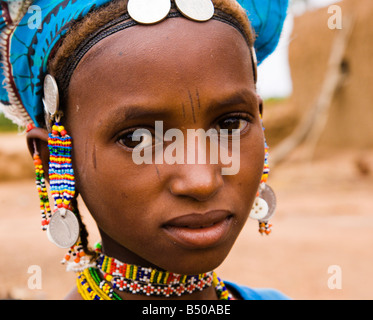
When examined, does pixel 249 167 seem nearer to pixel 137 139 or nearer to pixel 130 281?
pixel 137 139

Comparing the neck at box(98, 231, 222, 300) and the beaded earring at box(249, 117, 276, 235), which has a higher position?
the beaded earring at box(249, 117, 276, 235)

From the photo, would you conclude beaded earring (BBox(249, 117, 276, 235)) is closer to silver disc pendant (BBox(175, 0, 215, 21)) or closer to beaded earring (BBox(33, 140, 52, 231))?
silver disc pendant (BBox(175, 0, 215, 21))

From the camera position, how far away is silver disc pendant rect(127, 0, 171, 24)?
4.37 feet

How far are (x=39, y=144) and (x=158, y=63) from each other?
60 cm

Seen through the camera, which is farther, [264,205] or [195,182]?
[264,205]

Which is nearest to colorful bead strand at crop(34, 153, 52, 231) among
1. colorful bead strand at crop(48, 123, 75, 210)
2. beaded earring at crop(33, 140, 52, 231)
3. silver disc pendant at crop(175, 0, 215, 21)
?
beaded earring at crop(33, 140, 52, 231)

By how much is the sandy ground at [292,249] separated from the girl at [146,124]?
149 cm

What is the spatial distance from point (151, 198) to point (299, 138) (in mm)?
11932

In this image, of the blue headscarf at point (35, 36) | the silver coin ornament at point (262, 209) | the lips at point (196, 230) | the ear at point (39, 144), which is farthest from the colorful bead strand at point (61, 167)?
the silver coin ornament at point (262, 209)

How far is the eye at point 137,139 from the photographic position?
1313 mm

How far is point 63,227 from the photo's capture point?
4.91 feet

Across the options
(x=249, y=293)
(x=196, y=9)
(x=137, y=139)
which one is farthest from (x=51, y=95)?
(x=249, y=293)
